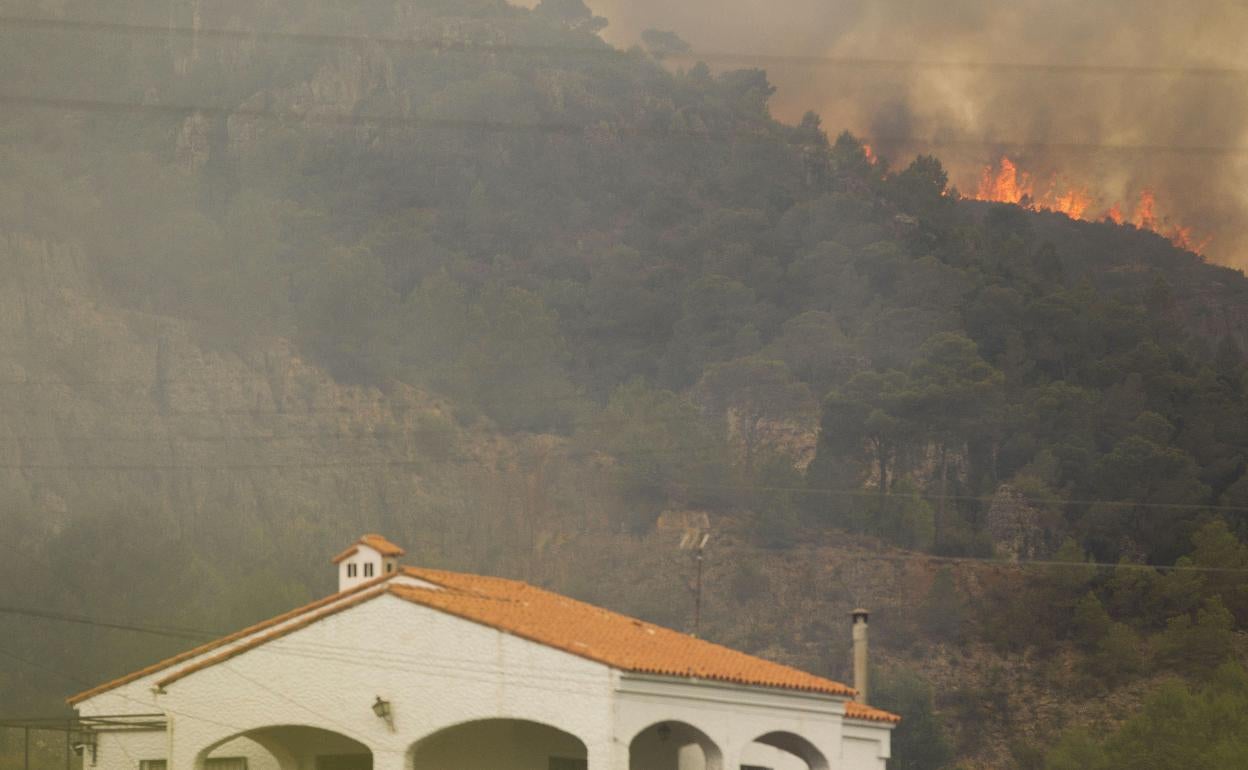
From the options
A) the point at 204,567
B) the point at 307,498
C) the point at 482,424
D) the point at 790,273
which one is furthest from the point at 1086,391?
the point at 204,567

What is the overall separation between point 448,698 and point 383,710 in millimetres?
1162

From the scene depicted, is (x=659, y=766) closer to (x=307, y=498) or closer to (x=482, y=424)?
(x=307, y=498)

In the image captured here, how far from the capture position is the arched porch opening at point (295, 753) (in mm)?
34094

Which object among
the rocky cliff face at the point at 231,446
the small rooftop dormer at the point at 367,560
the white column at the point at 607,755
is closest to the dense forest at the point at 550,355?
the rocky cliff face at the point at 231,446

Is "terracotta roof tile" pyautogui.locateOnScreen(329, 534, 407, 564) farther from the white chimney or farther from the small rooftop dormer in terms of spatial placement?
the white chimney

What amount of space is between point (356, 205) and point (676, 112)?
3756 centimetres

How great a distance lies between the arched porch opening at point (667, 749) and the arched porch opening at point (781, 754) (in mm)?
1024

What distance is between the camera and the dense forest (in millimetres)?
100375

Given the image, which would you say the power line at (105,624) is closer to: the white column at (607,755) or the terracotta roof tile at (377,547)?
the terracotta roof tile at (377,547)

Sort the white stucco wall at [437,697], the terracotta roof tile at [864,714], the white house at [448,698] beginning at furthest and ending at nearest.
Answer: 1. the terracotta roof tile at [864,714]
2. the white house at [448,698]
3. the white stucco wall at [437,697]

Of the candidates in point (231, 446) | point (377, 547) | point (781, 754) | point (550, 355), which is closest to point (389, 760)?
point (377, 547)

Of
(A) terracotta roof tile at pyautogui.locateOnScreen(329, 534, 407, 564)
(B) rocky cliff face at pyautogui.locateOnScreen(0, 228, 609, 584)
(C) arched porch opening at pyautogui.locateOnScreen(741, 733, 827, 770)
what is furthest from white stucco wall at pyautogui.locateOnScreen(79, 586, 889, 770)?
(B) rocky cliff face at pyautogui.locateOnScreen(0, 228, 609, 584)

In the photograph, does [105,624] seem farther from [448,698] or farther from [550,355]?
[448,698]

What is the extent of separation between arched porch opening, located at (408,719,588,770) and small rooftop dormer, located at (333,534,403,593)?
661cm
